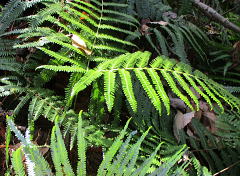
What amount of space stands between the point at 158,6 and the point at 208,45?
2.46 ft

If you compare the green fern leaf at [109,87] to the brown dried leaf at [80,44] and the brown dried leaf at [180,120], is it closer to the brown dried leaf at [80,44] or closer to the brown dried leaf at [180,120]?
the brown dried leaf at [80,44]

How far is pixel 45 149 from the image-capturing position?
65.6 inches

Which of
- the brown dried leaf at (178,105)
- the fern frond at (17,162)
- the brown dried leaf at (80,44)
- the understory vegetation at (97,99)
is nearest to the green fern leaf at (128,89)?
the understory vegetation at (97,99)

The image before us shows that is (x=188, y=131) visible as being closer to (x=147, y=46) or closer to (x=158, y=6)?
(x=147, y=46)

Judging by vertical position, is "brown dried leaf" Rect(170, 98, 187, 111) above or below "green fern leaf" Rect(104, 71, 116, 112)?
below

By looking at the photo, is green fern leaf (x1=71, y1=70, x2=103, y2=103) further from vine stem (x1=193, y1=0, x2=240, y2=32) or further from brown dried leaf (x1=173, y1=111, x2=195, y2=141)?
vine stem (x1=193, y1=0, x2=240, y2=32)

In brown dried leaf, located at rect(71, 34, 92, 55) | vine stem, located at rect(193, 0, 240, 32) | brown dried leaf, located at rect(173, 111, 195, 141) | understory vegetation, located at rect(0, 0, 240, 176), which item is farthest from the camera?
vine stem, located at rect(193, 0, 240, 32)

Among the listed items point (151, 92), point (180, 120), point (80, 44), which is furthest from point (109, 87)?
point (180, 120)

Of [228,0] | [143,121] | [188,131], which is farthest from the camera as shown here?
[228,0]

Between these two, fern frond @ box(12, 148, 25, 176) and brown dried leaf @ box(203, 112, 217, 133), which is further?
brown dried leaf @ box(203, 112, 217, 133)

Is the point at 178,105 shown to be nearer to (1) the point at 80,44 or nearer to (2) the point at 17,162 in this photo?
(1) the point at 80,44

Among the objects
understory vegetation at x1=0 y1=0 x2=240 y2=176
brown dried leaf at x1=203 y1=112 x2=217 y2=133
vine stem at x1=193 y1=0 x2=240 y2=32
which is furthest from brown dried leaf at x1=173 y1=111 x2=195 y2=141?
vine stem at x1=193 y1=0 x2=240 y2=32

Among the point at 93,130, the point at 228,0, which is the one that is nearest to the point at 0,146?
the point at 93,130

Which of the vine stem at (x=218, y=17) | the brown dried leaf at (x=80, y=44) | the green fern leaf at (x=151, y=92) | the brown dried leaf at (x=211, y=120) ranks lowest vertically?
the brown dried leaf at (x=211, y=120)
